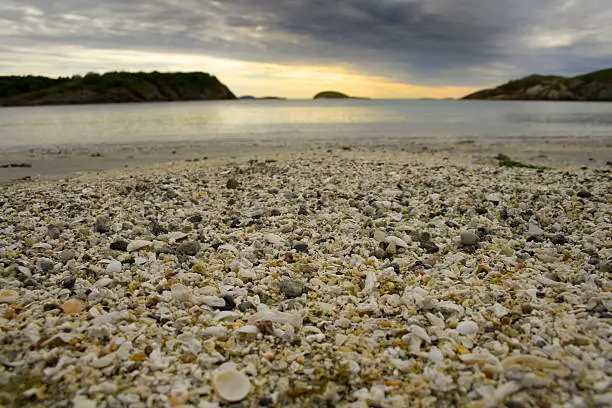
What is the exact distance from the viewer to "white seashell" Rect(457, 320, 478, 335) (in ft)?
12.4

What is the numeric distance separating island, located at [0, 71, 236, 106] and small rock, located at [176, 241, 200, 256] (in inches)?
5432

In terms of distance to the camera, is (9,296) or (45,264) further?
(45,264)

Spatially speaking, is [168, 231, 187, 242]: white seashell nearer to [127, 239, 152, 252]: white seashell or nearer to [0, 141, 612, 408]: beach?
[0, 141, 612, 408]: beach

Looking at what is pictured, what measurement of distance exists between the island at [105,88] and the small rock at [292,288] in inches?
5497

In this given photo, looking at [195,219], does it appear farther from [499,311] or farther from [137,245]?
[499,311]

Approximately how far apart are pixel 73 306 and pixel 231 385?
200 cm

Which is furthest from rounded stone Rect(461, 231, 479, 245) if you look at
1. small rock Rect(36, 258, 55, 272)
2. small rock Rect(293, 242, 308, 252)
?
small rock Rect(36, 258, 55, 272)

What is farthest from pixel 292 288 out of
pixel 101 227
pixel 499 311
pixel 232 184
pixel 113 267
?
pixel 232 184

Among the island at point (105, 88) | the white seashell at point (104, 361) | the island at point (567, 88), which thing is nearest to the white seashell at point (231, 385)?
the white seashell at point (104, 361)

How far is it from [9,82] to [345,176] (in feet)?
490

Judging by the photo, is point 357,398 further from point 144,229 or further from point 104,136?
point 104,136

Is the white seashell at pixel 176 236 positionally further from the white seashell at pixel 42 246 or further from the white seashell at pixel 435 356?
the white seashell at pixel 435 356

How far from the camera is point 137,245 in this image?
576cm

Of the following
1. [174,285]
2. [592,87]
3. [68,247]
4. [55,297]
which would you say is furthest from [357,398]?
[592,87]
